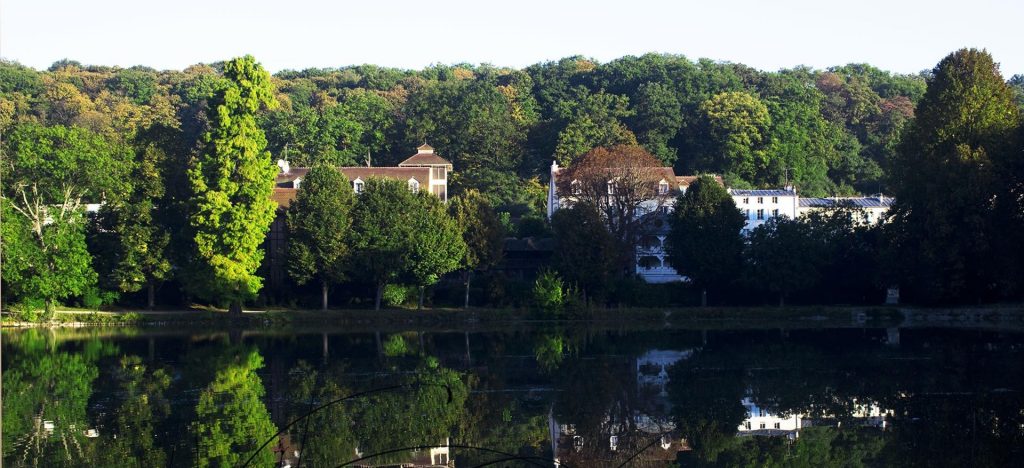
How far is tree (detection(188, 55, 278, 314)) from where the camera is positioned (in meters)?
55.6

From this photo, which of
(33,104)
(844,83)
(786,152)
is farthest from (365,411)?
(844,83)

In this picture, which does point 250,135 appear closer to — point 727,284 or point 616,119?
point 727,284

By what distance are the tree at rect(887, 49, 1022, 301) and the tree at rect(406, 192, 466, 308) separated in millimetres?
20506

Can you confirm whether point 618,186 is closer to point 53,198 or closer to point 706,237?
point 706,237

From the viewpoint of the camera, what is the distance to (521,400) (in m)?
29.3

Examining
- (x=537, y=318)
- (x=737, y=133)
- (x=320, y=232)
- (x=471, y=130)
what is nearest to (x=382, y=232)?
(x=320, y=232)

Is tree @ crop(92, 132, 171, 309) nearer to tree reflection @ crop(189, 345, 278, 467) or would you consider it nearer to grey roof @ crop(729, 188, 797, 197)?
tree reflection @ crop(189, 345, 278, 467)

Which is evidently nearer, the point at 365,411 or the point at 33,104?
the point at 365,411

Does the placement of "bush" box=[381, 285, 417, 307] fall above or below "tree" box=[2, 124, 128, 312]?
below

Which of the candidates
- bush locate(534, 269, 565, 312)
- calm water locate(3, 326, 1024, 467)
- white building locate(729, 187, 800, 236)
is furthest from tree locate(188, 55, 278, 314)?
white building locate(729, 187, 800, 236)

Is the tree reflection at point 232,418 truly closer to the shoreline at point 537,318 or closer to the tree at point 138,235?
the shoreline at point 537,318

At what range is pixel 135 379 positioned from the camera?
34.2 metres

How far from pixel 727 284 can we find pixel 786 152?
32109 mm

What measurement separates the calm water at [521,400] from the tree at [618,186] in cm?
1826
